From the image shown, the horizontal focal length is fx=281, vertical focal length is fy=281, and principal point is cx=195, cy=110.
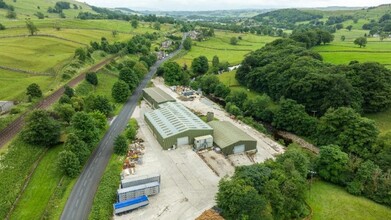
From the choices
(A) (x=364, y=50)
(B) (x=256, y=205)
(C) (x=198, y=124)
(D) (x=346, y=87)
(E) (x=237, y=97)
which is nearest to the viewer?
(B) (x=256, y=205)

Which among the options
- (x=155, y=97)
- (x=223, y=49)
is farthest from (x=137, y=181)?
(x=223, y=49)

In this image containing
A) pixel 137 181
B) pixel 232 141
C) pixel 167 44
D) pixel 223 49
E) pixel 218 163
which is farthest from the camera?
pixel 167 44

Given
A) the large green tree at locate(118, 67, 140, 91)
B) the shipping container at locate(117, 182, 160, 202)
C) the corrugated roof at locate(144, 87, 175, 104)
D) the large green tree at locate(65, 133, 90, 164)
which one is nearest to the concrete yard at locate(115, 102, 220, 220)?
the shipping container at locate(117, 182, 160, 202)

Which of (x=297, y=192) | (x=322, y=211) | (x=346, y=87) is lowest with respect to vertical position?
(x=322, y=211)

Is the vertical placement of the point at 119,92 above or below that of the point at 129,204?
above

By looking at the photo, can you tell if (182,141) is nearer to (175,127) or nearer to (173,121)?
(175,127)

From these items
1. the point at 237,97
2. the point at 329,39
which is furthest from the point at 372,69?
the point at 329,39

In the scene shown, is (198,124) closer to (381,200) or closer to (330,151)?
(330,151)
